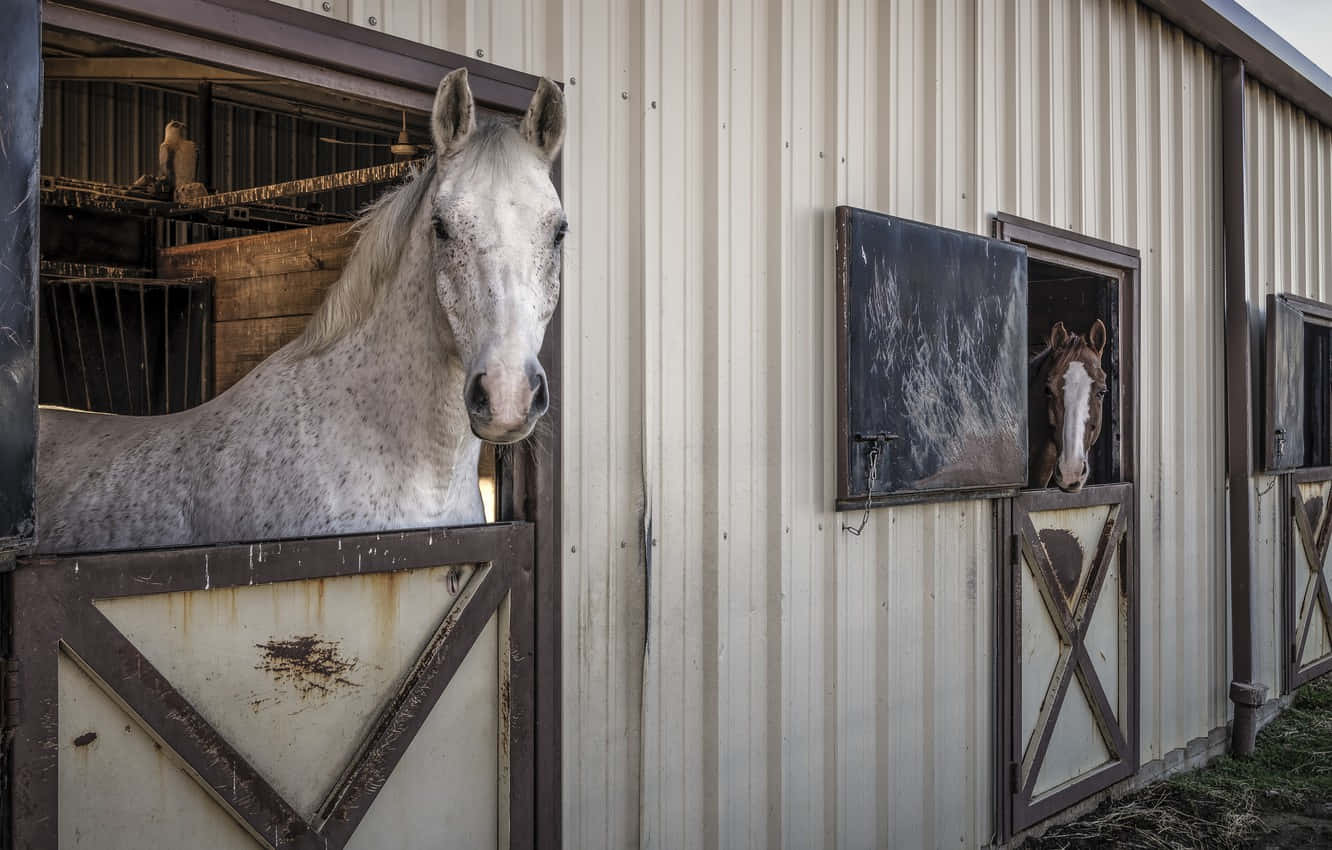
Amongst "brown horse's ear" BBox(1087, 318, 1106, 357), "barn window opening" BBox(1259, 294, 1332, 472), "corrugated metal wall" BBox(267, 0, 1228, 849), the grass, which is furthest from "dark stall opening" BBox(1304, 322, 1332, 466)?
"corrugated metal wall" BBox(267, 0, 1228, 849)

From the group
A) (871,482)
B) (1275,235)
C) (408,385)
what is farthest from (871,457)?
(1275,235)

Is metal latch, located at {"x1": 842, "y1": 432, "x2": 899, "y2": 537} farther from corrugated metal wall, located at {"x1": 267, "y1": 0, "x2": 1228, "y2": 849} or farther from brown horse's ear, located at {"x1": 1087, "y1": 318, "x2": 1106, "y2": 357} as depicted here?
brown horse's ear, located at {"x1": 1087, "y1": 318, "x2": 1106, "y2": 357}

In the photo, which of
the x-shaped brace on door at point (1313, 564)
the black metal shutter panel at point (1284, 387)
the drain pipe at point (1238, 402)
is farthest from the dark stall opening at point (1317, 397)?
the drain pipe at point (1238, 402)

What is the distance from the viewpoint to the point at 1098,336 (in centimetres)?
439

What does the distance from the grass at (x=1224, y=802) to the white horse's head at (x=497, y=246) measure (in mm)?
3088

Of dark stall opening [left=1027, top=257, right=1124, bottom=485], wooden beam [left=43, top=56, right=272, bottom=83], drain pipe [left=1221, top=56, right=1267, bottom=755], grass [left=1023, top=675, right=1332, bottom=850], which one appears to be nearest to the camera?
wooden beam [left=43, top=56, right=272, bottom=83]

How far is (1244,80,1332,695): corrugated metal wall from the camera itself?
218 inches

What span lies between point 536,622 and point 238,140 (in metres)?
6.31

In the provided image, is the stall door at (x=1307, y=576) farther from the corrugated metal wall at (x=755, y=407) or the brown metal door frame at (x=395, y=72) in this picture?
the brown metal door frame at (x=395, y=72)

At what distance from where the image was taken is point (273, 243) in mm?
3145

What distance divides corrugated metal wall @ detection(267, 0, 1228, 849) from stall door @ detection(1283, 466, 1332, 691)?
10.5ft

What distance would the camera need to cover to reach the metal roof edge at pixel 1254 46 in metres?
4.71

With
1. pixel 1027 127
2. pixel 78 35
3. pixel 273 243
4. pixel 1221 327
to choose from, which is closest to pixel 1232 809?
pixel 1221 327

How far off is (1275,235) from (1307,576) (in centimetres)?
214
